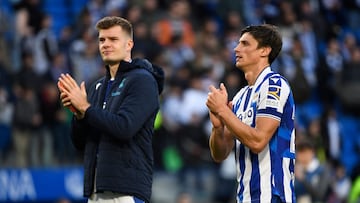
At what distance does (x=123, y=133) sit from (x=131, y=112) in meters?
0.19

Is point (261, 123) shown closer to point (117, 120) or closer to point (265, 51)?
point (265, 51)

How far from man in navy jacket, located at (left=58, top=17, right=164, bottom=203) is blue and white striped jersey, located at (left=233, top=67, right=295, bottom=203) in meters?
0.78

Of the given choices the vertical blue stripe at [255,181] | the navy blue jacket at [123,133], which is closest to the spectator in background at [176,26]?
the navy blue jacket at [123,133]

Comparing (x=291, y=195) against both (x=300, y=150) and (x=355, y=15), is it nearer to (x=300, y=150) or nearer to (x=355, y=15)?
(x=300, y=150)

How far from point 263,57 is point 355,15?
54.7 ft

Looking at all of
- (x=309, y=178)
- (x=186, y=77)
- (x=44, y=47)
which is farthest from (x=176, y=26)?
(x=309, y=178)

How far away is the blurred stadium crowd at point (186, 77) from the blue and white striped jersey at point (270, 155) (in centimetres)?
447

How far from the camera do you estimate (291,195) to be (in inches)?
291

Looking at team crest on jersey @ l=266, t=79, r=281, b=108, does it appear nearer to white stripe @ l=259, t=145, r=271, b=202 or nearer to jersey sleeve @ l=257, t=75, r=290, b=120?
jersey sleeve @ l=257, t=75, r=290, b=120

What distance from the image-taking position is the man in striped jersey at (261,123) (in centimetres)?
729

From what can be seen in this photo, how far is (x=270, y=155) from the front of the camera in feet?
24.2

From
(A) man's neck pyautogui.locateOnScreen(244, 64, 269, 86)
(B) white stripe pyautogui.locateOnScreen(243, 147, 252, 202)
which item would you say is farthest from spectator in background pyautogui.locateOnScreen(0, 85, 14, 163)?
(B) white stripe pyautogui.locateOnScreen(243, 147, 252, 202)

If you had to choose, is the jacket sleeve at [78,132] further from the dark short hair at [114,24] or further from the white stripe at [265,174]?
the white stripe at [265,174]

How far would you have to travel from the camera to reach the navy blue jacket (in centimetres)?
763
